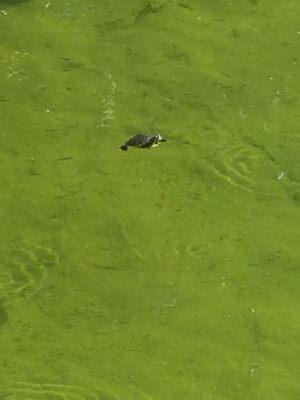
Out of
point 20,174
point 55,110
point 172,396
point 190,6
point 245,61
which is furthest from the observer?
point 190,6

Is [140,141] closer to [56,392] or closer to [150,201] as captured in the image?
[150,201]

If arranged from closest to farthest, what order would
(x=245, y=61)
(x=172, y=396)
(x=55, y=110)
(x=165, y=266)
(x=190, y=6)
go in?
(x=172, y=396) → (x=165, y=266) → (x=55, y=110) → (x=245, y=61) → (x=190, y=6)

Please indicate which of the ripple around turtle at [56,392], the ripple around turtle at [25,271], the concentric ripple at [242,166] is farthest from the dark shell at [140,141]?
the ripple around turtle at [56,392]

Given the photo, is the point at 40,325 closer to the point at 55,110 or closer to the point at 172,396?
the point at 172,396

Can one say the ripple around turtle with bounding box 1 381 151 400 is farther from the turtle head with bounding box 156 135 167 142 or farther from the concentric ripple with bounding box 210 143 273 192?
the turtle head with bounding box 156 135 167 142

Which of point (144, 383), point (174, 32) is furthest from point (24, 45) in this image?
point (144, 383)

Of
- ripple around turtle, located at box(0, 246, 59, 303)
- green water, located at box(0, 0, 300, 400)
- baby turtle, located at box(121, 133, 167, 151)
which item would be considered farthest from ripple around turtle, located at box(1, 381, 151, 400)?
baby turtle, located at box(121, 133, 167, 151)

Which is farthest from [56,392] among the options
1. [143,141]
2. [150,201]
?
[143,141]
